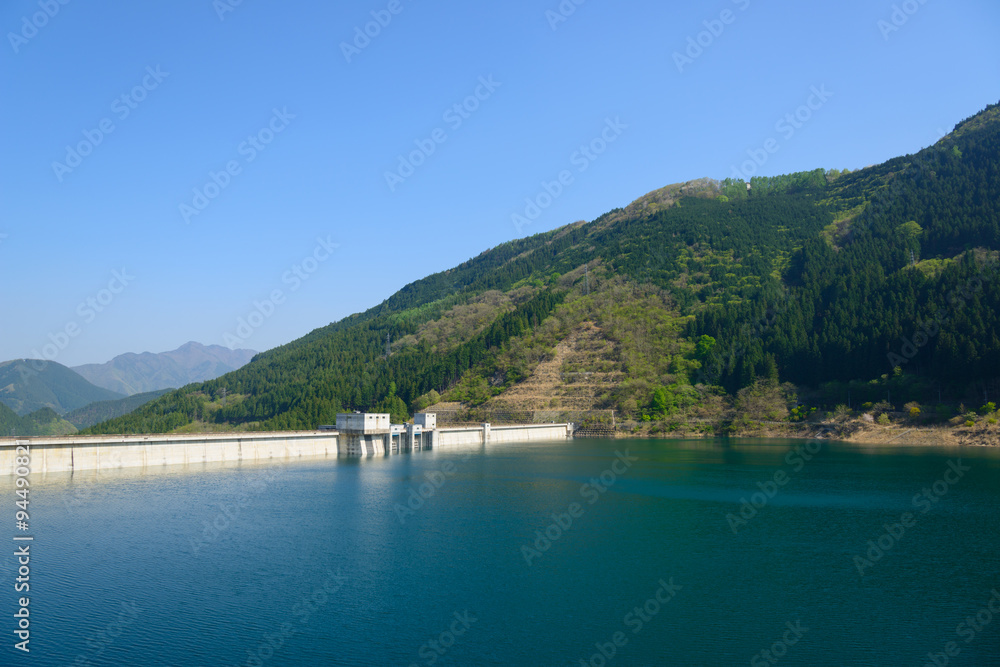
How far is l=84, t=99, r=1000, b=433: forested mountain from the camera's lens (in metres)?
86.2

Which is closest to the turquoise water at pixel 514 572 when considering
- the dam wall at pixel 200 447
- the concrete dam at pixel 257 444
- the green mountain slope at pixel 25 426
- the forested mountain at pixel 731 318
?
the dam wall at pixel 200 447

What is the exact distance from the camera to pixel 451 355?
12788cm

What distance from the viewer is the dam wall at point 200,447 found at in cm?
5081

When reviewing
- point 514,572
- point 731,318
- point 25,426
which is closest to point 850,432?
point 731,318

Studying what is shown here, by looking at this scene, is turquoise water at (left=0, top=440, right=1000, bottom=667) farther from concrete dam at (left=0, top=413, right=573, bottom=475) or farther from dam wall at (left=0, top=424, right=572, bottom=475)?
concrete dam at (left=0, top=413, right=573, bottom=475)

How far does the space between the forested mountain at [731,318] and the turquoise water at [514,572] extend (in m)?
41.1

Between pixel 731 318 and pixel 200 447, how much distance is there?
275 ft

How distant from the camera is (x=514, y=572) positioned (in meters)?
27.0

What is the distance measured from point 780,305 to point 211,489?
95369mm

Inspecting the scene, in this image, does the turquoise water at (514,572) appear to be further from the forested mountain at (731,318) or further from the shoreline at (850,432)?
the forested mountain at (731,318)

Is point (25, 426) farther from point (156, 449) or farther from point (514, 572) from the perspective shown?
point (514, 572)

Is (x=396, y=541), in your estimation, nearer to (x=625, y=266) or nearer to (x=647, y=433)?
(x=647, y=433)

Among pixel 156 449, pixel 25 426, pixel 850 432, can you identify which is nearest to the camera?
pixel 156 449

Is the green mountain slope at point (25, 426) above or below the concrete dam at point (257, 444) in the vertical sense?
above
